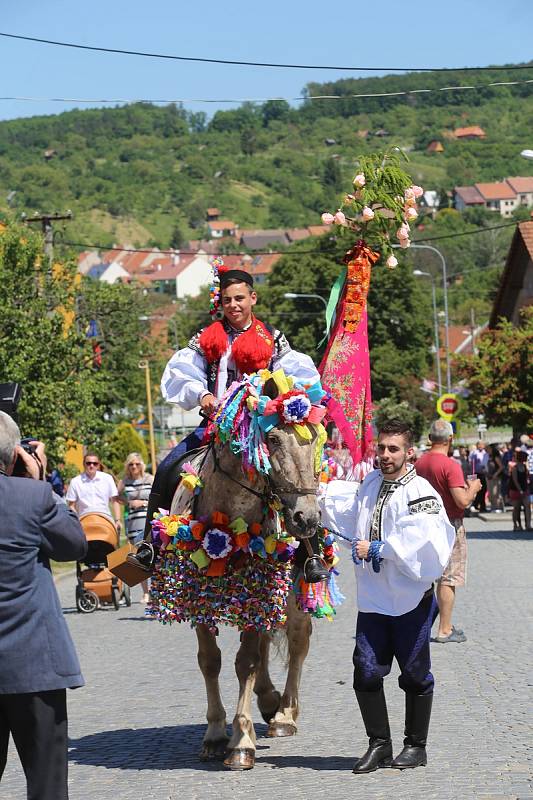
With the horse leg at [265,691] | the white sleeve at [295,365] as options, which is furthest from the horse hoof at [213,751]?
the white sleeve at [295,365]

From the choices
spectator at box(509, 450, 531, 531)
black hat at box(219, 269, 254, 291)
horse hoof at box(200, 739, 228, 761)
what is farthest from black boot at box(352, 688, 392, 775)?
spectator at box(509, 450, 531, 531)

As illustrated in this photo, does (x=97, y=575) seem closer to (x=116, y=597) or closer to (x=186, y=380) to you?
(x=116, y=597)

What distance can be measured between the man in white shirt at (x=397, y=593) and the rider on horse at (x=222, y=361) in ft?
2.94

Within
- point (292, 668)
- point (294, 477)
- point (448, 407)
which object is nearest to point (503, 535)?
point (448, 407)

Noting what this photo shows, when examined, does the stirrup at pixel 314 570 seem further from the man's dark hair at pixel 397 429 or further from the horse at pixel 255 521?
the man's dark hair at pixel 397 429

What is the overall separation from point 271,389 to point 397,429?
2.43 ft

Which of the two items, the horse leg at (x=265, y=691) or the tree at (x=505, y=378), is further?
the tree at (x=505, y=378)

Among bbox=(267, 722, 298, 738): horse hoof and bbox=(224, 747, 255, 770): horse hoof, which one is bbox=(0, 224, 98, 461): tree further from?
bbox=(224, 747, 255, 770): horse hoof

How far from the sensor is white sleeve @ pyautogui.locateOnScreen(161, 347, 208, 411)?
8.81 m

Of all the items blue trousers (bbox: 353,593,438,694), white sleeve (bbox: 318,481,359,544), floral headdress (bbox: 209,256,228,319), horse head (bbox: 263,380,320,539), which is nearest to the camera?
horse head (bbox: 263,380,320,539)

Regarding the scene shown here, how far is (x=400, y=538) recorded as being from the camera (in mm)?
7746

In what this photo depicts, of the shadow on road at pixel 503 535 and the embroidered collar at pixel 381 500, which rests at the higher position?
the embroidered collar at pixel 381 500

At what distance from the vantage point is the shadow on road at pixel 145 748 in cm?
838

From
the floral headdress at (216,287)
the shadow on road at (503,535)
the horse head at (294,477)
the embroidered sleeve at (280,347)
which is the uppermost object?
the floral headdress at (216,287)
